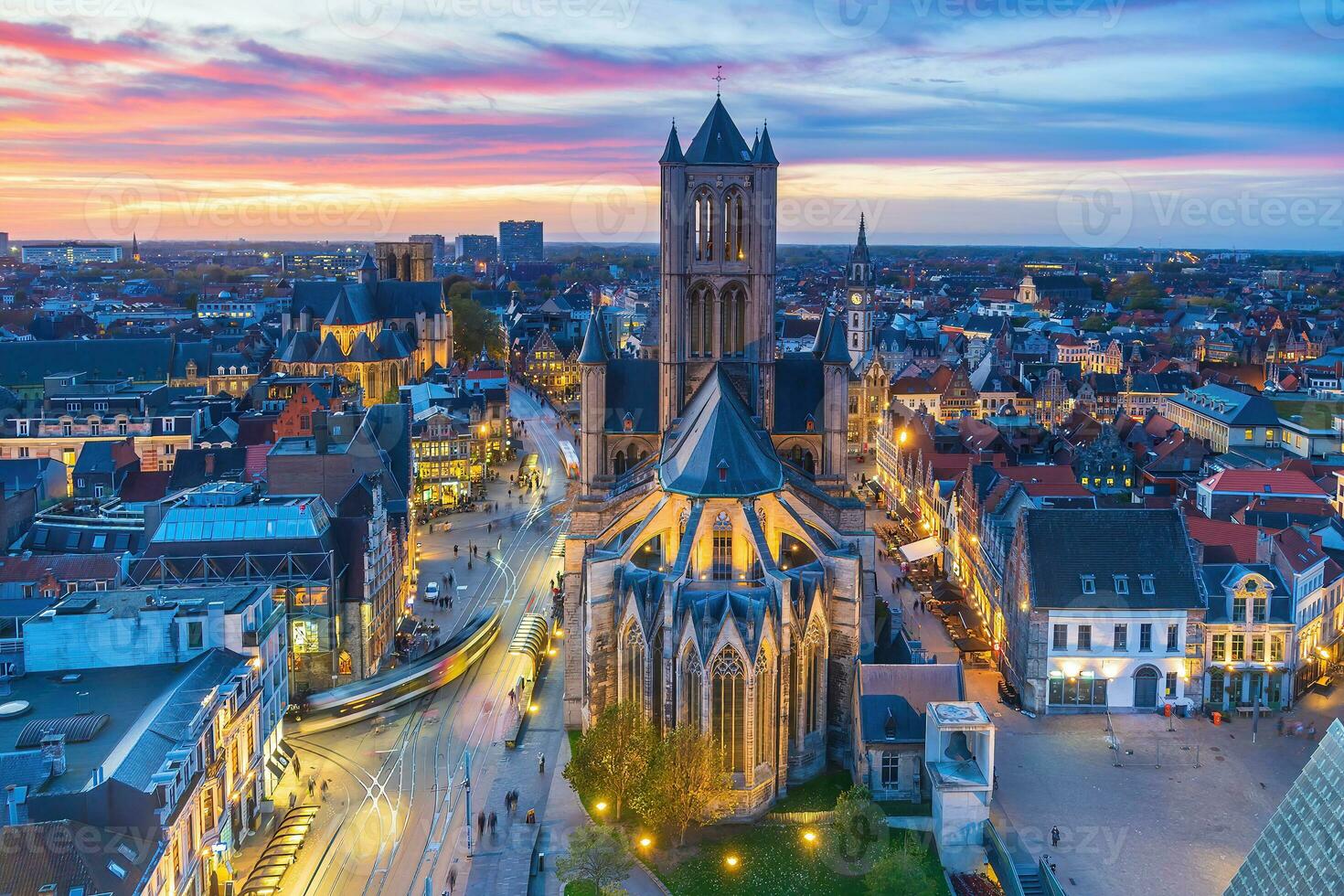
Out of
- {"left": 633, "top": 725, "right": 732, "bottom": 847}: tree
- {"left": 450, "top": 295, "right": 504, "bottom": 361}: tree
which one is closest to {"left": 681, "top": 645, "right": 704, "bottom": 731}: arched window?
{"left": 633, "top": 725, "right": 732, "bottom": 847}: tree

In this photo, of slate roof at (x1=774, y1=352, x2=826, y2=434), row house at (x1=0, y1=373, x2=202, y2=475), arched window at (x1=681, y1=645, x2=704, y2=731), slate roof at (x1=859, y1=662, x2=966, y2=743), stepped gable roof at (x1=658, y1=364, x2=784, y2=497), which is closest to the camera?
arched window at (x1=681, y1=645, x2=704, y2=731)

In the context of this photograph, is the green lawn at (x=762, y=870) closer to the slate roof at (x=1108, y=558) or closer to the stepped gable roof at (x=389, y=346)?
the slate roof at (x=1108, y=558)

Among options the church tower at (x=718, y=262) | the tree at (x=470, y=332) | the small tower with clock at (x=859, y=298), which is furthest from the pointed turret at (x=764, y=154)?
the tree at (x=470, y=332)

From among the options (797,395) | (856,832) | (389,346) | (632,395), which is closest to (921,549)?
(797,395)

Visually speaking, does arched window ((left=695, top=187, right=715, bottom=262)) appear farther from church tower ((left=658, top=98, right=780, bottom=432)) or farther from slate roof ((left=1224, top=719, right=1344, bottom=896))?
slate roof ((left=1224, top=719, right=1344, bottom=896))

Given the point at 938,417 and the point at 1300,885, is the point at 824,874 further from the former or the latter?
the point at 938,417

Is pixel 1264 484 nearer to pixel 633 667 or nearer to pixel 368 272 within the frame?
pixel 633 667
